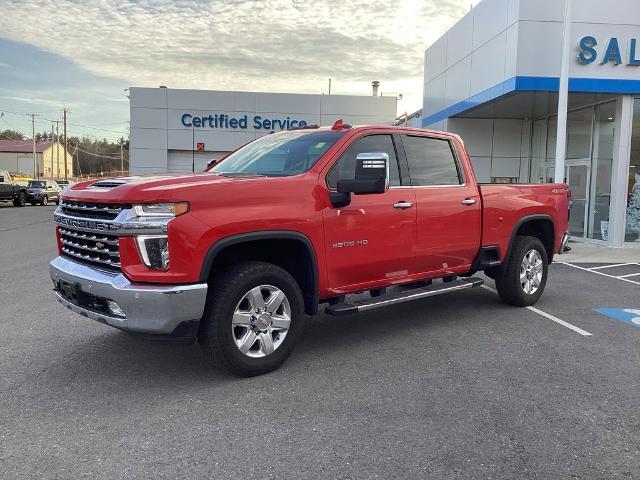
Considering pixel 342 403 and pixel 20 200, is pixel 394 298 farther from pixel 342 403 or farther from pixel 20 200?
pixel 20 200

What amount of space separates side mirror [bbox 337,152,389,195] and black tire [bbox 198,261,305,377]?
88 cm

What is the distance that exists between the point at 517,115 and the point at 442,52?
3407 mm

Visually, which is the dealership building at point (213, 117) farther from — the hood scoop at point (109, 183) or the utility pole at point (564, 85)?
the hood scoop at point (109, 183)

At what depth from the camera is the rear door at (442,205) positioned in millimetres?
5578

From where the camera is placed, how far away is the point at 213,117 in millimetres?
28969

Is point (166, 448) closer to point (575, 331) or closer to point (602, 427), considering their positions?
point (602, 427)

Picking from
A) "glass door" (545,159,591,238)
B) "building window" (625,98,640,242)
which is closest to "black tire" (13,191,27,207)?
"glass door" (545,159,591,238)

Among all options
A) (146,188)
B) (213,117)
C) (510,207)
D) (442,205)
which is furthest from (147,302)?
(213,117)

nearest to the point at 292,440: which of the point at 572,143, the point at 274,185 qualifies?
the point at 274,185

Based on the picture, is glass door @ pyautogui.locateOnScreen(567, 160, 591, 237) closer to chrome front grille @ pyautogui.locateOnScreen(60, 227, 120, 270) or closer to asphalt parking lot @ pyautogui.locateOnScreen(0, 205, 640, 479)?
asphalt parking lot @ pyautogui.locateOnScreen(0, 205, 640, 479)

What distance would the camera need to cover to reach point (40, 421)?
3650 mm

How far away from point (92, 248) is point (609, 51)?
1329cm

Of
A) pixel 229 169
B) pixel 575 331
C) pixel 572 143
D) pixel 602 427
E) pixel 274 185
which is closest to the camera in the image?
pixel 602 427

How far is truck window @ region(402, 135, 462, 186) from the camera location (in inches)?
224
